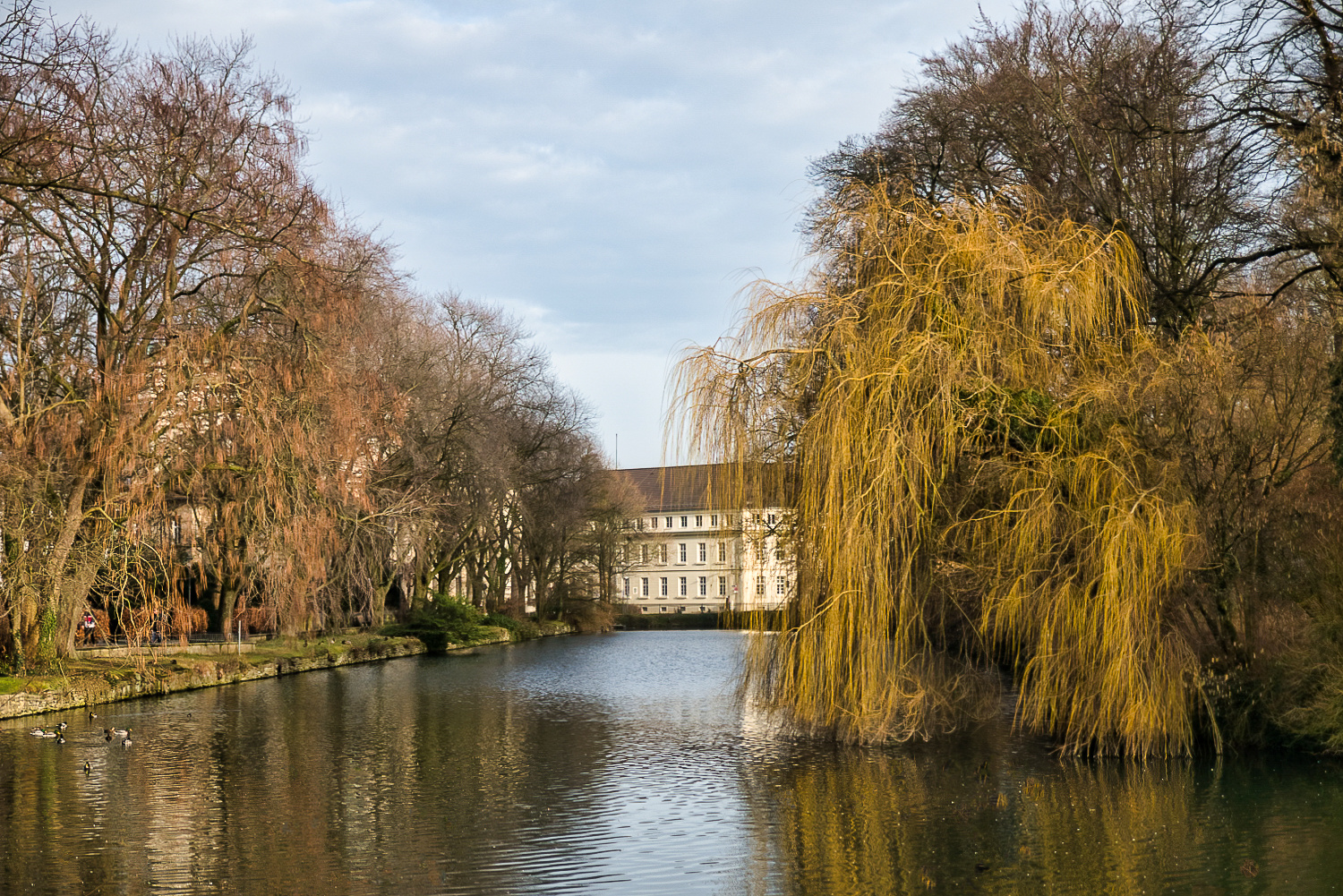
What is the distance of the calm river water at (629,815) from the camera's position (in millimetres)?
9258

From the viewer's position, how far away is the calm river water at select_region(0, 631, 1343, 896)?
926 cm

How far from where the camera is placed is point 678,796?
12.8 m

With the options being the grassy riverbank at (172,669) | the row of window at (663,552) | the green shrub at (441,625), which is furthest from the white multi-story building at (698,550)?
the grassy riverbank at (172,669)

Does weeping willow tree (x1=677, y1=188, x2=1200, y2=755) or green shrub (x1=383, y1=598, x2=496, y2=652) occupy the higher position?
weeping willow tree (x1=677, y1=188, x2=1200, y2=755)

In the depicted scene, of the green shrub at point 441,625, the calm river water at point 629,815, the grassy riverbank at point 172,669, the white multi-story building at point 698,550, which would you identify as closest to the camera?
the calm river water at point 629,815

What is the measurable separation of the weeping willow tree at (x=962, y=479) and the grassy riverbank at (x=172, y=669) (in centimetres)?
1102

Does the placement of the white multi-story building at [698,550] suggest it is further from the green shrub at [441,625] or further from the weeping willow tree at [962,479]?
the green shrub at [441,625]

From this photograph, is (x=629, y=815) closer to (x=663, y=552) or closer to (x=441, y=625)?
(x=441, y=625)

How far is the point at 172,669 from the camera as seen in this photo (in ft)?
81.6

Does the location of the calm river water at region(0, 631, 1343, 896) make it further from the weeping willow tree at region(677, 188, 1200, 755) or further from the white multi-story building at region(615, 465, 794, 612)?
the white multi-story building at region(615, 465, 794, 612)

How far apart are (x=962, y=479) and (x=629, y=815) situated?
6049 mm

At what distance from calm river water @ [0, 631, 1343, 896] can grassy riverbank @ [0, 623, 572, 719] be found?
49.3 inches

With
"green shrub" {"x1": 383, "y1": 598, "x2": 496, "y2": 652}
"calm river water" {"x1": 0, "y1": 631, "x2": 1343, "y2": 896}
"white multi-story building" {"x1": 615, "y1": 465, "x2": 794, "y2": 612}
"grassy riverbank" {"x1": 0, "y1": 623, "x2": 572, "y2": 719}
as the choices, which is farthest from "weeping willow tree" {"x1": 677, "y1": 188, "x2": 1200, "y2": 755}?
"green shrub" {"x1": 383, "y1": 598, "x2": 496, "y2": 652}

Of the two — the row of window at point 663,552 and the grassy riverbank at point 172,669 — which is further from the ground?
the row of window at point 663,552
